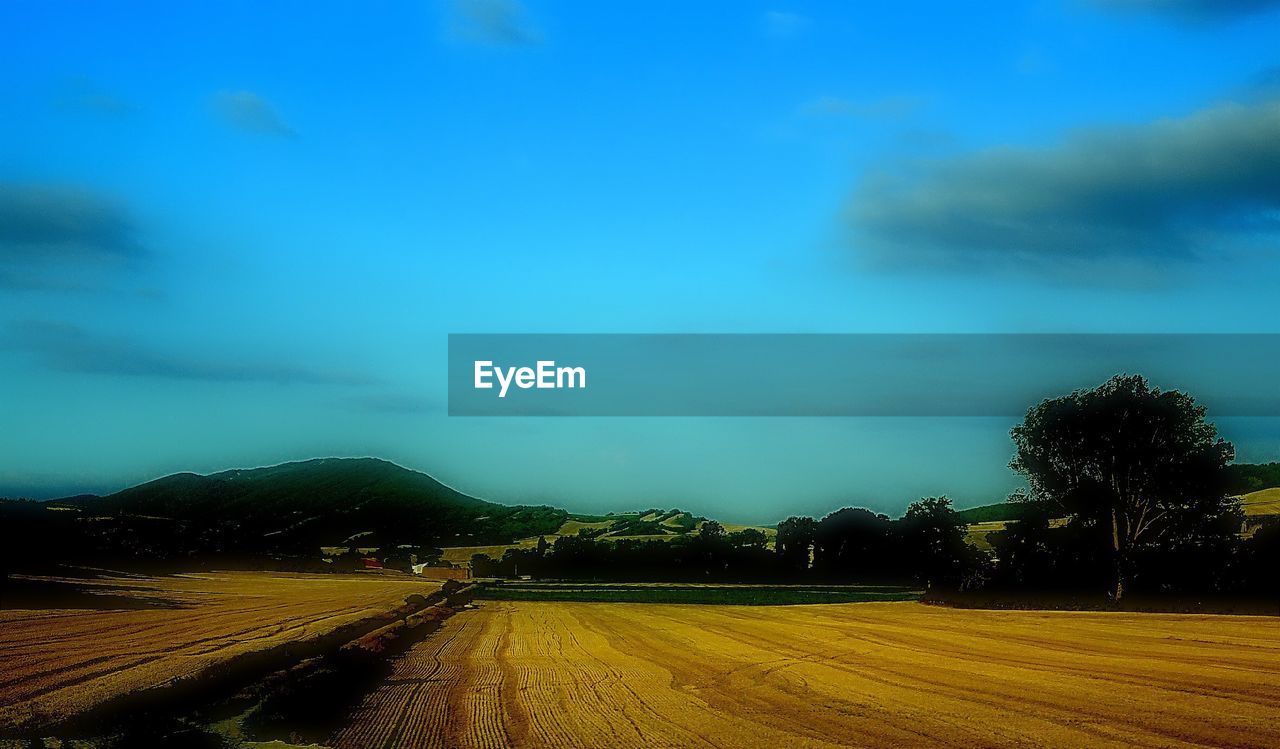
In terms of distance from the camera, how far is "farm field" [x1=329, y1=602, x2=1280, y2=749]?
50.0ft

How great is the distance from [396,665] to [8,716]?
39.4 feet

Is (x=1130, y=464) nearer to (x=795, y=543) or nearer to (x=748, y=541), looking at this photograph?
(x=795, y=543)

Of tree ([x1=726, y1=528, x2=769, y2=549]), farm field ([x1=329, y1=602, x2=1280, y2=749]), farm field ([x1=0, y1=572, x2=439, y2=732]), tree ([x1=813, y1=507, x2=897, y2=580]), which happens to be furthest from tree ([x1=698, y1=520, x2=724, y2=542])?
→ farm field ([x1=329, y1=602, x2=1280, y2=749])

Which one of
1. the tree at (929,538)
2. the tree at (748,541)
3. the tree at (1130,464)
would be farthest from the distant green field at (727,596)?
the tree at (748,541)

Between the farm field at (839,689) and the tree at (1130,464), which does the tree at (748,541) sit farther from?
the farm field at (839,689)

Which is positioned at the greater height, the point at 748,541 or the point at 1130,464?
the point at 1130,464

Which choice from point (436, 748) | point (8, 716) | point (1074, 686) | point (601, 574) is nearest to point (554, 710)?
point (436, 748)

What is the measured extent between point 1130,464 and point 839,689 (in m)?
49.8

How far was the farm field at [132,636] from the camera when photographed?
69.1 feet

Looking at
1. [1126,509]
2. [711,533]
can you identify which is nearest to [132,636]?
[1126,509]

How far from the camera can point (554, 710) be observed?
59.4 ft

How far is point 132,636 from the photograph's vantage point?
118 ft

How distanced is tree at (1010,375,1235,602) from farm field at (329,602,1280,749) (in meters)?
22.8

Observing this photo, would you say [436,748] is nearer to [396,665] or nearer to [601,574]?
[396,665]
